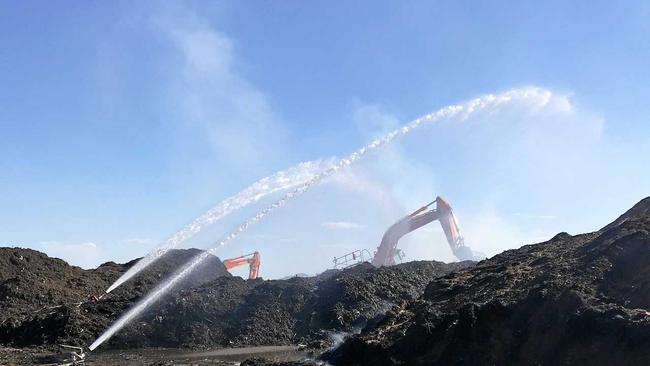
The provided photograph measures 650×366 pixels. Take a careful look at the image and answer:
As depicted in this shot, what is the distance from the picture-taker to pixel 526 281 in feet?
51.0

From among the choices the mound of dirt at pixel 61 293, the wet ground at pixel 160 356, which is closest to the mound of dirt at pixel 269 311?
the wet ground at pixel 160 356

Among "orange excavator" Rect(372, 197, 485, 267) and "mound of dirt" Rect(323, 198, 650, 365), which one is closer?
"mound of dirt" Rect(323, 198, 650, 365)

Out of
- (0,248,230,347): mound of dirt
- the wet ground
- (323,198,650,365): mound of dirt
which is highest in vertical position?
(0,248,230,347): mound of dirt

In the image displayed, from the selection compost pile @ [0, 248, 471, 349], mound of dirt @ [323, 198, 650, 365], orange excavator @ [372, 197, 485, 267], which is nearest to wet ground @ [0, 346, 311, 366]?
compost pile @ [0, 248, 471, 349]

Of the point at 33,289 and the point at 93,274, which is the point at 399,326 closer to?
the point at 33,289

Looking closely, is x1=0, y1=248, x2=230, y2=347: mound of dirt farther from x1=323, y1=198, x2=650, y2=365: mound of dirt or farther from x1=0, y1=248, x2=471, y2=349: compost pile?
x1=323, y1=198, x2=650, y2=365: mound of dirt

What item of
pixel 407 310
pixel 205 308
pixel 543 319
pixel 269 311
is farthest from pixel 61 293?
pixel 543 319

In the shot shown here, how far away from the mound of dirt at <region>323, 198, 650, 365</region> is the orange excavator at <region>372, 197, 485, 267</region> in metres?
21.3

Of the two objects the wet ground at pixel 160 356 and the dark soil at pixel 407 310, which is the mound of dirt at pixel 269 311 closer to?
the dark soil at pixel 407 310

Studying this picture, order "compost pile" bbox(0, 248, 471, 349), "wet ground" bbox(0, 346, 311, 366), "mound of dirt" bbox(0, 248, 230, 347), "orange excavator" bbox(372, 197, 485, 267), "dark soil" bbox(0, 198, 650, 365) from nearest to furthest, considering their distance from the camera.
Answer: "dark soil" bbox(0, 198, 650, 365) → "wet ground" bbox(0, 346, 311, 366) → "mound of dirt" bbox(0, 248, 230, 347) → "compost pile" bbox(0, 248, 471, 349) → "orange excavator" bbox(372, 197, 485, 267)

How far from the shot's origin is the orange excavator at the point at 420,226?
3925 centimetres

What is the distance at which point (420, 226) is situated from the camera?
40812 mm

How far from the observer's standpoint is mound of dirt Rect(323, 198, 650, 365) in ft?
37.7

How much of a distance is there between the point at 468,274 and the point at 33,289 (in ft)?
88.1
